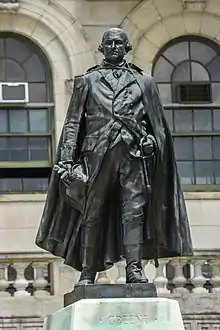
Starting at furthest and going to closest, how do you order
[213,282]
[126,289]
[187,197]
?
1. [187,197]
2. [213,282]
3. [126,289]

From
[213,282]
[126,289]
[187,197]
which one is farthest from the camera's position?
[187,197]

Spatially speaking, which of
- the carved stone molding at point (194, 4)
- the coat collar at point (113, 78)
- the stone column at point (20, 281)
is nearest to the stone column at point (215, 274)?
the stone column at point (20, 281)

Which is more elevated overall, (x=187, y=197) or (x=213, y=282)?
(x=187, y=197)

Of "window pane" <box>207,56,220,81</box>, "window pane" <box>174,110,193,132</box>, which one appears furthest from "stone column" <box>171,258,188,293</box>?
"window pane" <box>207,56,220,81</box>

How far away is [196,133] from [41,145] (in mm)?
2359

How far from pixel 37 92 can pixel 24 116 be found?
1.42ft

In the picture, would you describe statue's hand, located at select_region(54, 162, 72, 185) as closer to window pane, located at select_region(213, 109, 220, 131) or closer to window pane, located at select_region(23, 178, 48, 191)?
window pane, located at select_region(23, 178, 48, 191)

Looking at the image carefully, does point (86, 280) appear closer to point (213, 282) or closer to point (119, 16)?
point (213, 282)

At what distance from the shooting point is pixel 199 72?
1981cm

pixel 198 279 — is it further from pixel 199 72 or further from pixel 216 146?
pixel 199 72

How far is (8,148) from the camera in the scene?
755 inches

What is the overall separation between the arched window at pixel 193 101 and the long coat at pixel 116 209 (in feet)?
29.0

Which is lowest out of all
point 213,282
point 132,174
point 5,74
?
point 213,282

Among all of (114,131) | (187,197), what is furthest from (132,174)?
(187,197)
